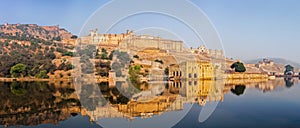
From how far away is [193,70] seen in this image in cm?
1736

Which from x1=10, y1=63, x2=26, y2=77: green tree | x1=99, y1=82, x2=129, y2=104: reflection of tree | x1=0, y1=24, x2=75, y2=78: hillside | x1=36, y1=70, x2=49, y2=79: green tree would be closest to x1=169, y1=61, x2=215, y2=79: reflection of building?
x1=0, y1=24, x2=75, y2=78: hillside

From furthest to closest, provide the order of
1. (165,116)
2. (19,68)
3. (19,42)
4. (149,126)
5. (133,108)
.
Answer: (19,42) → (19,68) → (133,108) → (165,116) → (149,126)

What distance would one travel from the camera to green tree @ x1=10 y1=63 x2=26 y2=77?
15.1 meters

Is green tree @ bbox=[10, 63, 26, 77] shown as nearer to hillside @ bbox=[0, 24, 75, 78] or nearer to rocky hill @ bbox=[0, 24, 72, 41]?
hillside @ bbox=[0, 24, 75, 78]

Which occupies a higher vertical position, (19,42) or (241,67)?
(19,42)

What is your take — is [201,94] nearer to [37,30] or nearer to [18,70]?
[18,70]

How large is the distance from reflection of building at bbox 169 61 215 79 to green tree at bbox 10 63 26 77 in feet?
25.3

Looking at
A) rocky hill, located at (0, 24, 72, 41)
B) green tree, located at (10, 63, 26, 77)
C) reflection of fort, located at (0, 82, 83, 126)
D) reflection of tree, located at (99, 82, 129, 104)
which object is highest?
rocky hill, located at (0, 24, 72, 41)

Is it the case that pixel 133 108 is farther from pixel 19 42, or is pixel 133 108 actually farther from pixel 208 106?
pixel 19 42

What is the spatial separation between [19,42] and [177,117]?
838 inches

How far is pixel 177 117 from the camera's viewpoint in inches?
214

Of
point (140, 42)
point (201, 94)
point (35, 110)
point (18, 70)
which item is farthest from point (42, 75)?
point (35, 110)

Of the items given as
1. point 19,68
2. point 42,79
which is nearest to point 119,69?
point 42,79

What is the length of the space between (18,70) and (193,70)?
9.55 meters
